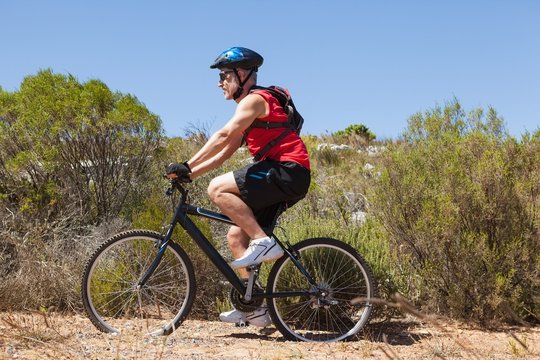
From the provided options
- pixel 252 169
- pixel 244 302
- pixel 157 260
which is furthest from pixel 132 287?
pixel 252 169

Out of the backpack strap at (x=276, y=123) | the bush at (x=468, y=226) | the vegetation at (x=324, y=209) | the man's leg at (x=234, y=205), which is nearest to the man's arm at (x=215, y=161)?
the man's leg at (x=234, y=205)

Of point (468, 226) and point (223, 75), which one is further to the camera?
point (468, 226)

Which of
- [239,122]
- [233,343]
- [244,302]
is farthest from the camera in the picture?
[244,302]

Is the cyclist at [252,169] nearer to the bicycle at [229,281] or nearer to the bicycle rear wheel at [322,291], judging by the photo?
the bicycle at [229,281]

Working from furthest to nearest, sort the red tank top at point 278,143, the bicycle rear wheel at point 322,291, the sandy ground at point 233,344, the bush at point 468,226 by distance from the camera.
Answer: the bush at point 468,226 → the bicycle rear wheel at point 322,291 → the red tank top at point 278,143 → the sandy ground at point 233,344

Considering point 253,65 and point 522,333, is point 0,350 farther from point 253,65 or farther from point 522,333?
point 522,333

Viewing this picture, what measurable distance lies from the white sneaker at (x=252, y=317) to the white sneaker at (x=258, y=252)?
1.64 ft

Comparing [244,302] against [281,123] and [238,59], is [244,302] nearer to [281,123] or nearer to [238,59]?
[281,123]

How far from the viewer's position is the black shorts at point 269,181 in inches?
196

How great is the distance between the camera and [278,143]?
504cm

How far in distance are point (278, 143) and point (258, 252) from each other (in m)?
0.79

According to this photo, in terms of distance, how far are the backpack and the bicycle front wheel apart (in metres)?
0.99

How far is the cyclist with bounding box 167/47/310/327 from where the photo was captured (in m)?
4.96

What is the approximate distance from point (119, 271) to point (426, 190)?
2.87 m
